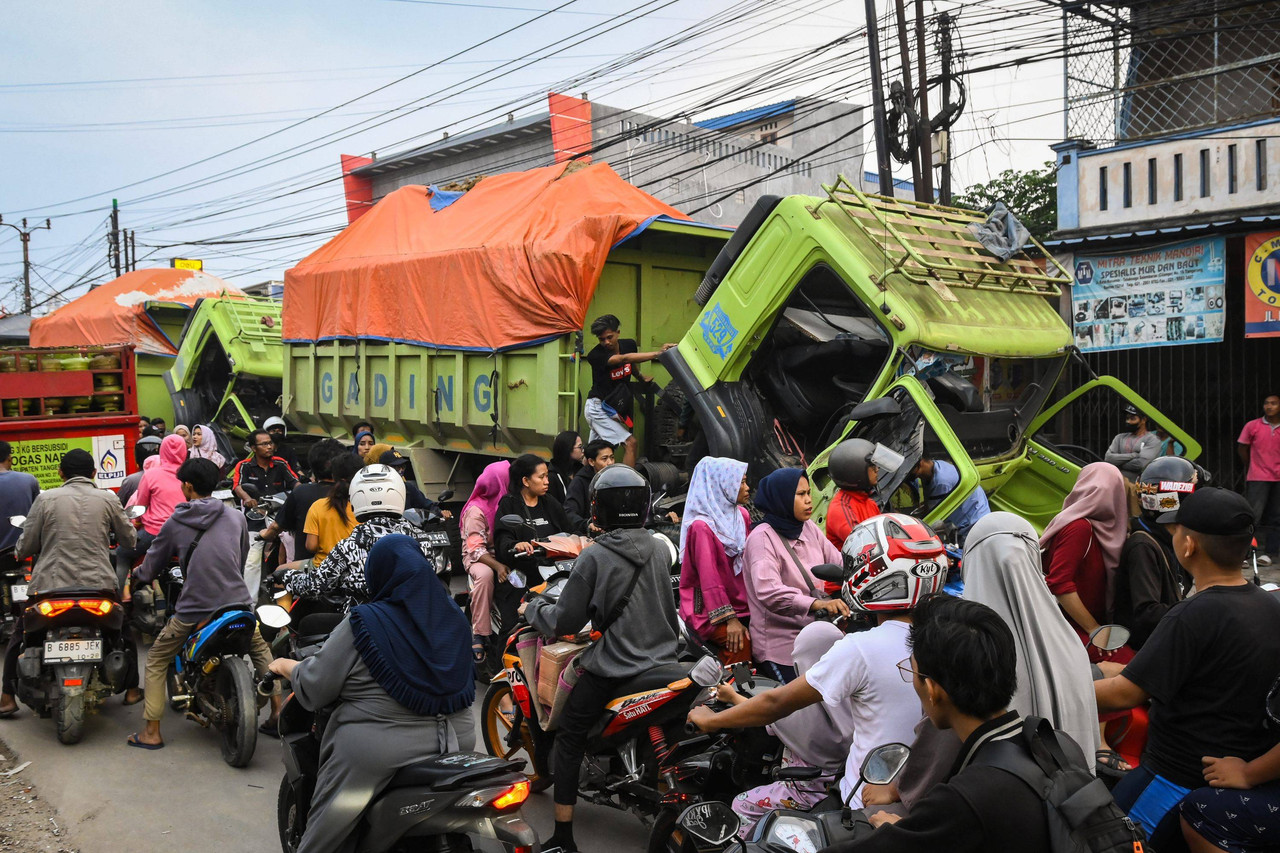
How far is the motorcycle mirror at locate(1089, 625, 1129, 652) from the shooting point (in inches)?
111

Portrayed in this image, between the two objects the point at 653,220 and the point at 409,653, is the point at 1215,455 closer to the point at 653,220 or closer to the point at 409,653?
the point at 653,220

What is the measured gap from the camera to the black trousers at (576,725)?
12.4 ft

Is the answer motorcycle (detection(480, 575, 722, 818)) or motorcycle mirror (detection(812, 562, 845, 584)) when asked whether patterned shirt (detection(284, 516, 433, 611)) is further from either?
motorcycle mirror (detection(812, 562, 845, 584))

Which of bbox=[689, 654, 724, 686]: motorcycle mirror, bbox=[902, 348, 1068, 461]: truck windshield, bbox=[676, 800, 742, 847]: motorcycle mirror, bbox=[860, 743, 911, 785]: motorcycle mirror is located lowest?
bbox=[676, 800, 742, 847]: motorcycle mirror

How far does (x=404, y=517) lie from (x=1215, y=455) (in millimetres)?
10158

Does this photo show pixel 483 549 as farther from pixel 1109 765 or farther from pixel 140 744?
pixel 1109 765

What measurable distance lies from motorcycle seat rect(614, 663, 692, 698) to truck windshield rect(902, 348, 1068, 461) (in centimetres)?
288

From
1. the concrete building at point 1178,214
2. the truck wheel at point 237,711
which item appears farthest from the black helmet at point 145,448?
the concrete building at point 1178,214

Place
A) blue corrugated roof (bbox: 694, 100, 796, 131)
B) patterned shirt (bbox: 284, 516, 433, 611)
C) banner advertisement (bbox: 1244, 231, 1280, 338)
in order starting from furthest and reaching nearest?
blue corrugated roof (bbox: 694, 100, 796, 131), banner advertisement (bbox: 1244, 231, 1280, 338), patterned shirt (bbox: 284, 516, 433, 611)

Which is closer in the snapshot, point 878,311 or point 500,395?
point 878,311

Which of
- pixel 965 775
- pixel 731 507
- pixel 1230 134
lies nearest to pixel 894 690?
pixel 965 775

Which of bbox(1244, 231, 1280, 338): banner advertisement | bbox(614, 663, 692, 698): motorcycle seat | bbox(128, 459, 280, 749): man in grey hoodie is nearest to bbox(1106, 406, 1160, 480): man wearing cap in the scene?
bbox(1244, 231, 1280, 338): banner advertisement

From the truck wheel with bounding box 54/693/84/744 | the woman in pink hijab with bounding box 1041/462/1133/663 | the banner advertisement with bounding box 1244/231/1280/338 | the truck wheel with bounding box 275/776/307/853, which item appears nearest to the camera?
the truck wheel with bounding box 275/776/307/853

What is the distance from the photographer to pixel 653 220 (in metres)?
8.41
